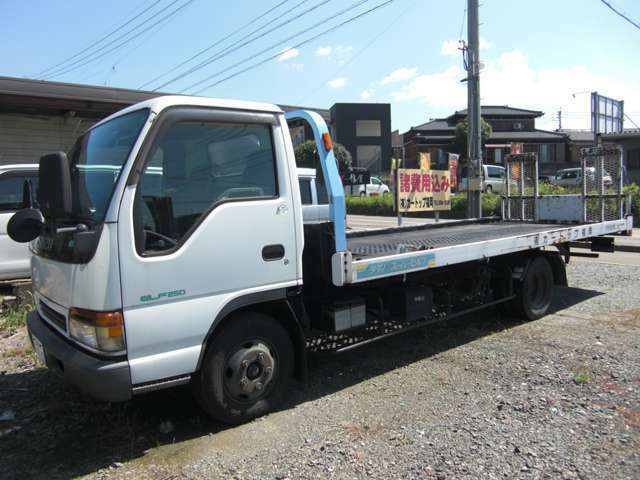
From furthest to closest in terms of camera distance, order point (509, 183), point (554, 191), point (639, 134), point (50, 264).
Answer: point (639, 134) < point (554, 191) < point (509, 183) < point (50, 264)

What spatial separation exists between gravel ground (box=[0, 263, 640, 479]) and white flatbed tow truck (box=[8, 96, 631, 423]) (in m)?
0.40

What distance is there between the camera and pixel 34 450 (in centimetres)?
341

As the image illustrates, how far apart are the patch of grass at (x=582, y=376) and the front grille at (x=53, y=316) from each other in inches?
160

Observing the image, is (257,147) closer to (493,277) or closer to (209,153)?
(209,153)

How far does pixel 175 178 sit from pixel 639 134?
108ft

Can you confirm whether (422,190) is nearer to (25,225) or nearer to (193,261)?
(193,261)

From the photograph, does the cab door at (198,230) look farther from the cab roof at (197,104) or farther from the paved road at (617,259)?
the paved road at (617,259)

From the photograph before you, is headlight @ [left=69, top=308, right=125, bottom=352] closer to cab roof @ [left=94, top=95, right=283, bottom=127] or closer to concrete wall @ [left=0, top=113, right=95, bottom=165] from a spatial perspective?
cab roof @ [left=94, top=95, right=283, bottom=127]

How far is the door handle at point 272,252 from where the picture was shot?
11.7ft

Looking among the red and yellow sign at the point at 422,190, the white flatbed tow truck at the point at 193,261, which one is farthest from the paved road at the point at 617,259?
the white flatbed tow truck at the point at 193,261

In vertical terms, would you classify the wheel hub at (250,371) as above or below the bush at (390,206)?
below

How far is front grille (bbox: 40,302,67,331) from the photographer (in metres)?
3.31

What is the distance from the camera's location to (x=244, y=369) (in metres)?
3.54

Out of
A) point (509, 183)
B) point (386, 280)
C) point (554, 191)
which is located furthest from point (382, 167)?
point (386, 280)
